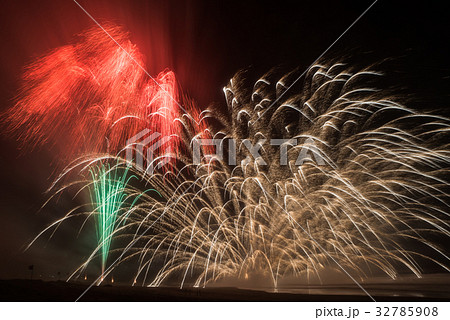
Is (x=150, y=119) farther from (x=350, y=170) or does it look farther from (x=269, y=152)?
(x=350, y=170)

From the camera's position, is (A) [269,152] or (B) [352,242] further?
(A) [269,152]

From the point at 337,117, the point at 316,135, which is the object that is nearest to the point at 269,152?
the point at 316,135

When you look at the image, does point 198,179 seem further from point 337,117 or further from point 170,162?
point 337,117

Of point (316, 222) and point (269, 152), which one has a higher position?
point (269, 152)
